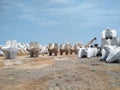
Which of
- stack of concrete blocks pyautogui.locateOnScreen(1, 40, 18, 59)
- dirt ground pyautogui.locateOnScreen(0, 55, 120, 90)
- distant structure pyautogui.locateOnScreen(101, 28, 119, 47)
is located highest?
distant structure pyautogui.locateOnScreen(101, 28, 119, 47)

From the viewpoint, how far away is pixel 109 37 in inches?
955

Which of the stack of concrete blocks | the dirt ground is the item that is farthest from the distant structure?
the dirt ground

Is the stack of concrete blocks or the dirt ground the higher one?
the stack of concrete blocks

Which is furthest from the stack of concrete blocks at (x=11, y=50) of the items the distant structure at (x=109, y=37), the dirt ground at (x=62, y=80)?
the dirt ground at (x=62, y=80)

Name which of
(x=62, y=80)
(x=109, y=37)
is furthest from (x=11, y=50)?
(x=62, y=80)

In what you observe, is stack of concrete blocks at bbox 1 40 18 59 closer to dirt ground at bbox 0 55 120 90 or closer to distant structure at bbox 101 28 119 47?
distant structure at bbox 101 28 119 47

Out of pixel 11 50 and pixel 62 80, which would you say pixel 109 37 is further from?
pixel 62 80

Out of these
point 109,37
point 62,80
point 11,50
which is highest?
point 109,37

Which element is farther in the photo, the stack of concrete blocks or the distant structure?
the stack of concrete blocks

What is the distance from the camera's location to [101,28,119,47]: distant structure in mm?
23811

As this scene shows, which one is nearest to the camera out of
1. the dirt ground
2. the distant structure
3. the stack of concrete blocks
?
the dirt ground

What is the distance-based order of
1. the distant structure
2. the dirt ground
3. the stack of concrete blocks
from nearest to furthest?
the dirt ground
the distant structure
the stack of concrete blocks

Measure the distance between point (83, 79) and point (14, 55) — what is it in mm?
13850

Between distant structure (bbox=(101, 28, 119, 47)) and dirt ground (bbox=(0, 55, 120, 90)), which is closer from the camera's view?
dirt ground (bbox=(0, 55, 120, 90))
